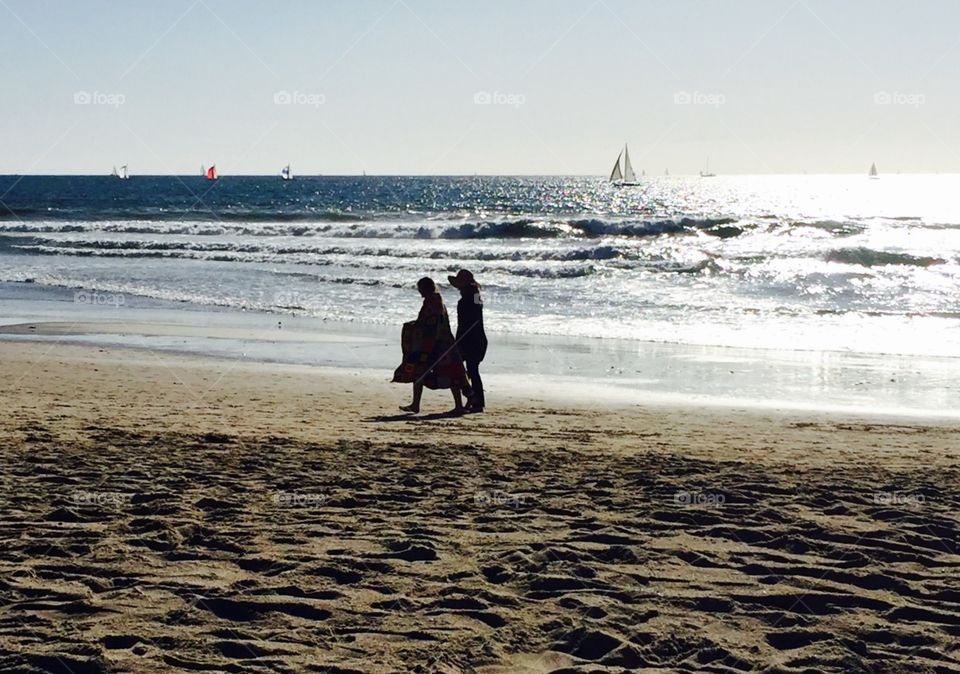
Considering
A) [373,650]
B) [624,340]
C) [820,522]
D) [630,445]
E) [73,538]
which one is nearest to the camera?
[373,650]

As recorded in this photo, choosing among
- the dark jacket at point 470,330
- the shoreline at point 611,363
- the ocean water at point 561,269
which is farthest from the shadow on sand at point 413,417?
the ocean water at point 561,269

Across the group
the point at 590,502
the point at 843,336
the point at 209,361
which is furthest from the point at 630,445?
the point at 843,336

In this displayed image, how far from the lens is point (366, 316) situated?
2167cm

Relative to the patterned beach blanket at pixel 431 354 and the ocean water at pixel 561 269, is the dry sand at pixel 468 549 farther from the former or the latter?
the ocean water at pixel 561 269

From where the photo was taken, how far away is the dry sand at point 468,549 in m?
4.24

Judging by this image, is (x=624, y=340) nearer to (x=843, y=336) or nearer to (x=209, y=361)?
(x=843, y=336)

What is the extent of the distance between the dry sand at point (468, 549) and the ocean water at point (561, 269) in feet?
33.1

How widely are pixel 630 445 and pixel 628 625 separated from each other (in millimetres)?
4743

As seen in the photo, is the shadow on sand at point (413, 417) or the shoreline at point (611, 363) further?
the shoreline at point (611, 363)

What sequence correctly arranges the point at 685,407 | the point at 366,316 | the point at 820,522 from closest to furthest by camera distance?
the point at 820,522 < the point at 685,407 < the point at 366,316

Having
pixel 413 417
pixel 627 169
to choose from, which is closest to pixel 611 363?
pixel 413 417

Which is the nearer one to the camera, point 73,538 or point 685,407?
point 73,538

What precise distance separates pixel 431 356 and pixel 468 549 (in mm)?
5778

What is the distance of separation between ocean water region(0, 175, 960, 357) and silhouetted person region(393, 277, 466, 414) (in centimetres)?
741
